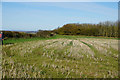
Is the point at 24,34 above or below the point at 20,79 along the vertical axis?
above

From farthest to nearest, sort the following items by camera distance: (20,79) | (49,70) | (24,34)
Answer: (24,34)
(49,70)
(20,79)

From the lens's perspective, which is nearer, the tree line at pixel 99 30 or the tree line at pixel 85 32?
the tree line at pixel 85 32

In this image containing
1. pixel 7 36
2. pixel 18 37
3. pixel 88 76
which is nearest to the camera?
pixel 88 76

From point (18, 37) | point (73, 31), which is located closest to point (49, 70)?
point (18, 37)

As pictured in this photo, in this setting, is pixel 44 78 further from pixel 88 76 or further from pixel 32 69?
pixel 88 76

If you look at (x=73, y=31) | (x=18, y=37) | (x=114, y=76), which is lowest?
(x=114, y=76)

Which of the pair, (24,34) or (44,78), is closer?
(44,78)

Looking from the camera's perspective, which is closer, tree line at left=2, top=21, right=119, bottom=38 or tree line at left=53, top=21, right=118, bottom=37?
tree line at left=2, top=21, right=119, bottom=38

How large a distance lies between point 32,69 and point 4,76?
71 centimetres

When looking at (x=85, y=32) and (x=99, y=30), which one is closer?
(x=99, y=30)

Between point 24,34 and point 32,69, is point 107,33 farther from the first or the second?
point 32,69

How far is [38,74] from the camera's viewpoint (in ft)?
9.34

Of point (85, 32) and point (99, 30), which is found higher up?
point (99, 30)

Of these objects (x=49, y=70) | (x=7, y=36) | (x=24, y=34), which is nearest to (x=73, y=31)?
(x=24, y=34)
